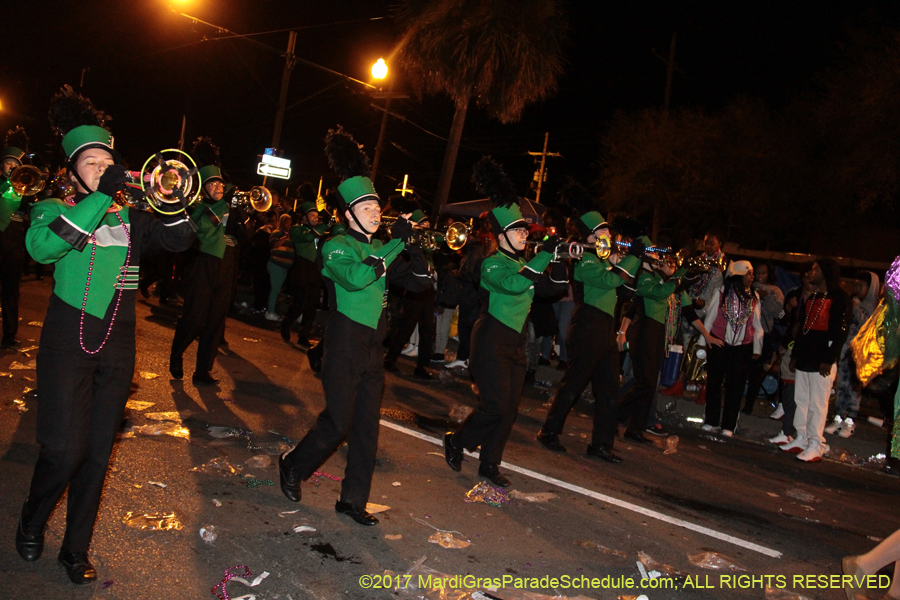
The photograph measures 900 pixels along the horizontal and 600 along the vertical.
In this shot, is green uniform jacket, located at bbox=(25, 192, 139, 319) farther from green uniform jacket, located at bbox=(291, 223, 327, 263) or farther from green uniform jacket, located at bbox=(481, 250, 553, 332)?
green uniform jacket, located at bbox=(291, 223, 327, 263)

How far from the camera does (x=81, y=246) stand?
11.7 feet

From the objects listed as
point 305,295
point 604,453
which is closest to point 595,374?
point 604,453

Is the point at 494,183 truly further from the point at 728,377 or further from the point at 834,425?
the point at 834,425

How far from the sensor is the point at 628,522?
5.55 metres

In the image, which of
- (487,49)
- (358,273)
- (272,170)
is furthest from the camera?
(272,170)

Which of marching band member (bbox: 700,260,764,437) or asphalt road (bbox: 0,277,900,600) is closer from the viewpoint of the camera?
asphalt road (bbox: 0,277,900,600)

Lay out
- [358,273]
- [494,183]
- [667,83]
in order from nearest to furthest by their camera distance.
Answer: [358,273] < [494,183] < [667,83]

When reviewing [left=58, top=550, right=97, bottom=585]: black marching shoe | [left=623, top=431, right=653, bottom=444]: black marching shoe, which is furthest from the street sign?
[left=58, top=550, right=97, bottom=585]: black marching shoe

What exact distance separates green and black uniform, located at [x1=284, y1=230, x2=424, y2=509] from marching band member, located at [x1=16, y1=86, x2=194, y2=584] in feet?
4.48

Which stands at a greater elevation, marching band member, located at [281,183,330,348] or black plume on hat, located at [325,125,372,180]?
black plume on hat, located at [325,125,372,180]

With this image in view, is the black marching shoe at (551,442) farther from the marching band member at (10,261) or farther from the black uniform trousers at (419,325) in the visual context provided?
the marching band member at (10,261)

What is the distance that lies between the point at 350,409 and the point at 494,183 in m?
2.75

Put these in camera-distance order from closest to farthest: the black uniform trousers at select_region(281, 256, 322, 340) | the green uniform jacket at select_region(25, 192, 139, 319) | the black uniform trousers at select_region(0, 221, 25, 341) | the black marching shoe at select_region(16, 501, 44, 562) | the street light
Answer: the green uniform jacket at select_region(25, 192, 139, 319) → the black marching shoe at select_region(16, 501, 44, 562) → the black uniform trousers at select_region(0, 221, 25, 341) → the black uniform trousers at select_region(281, 256, 322, 340) → the street light

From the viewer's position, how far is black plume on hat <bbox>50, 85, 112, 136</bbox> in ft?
13.5
